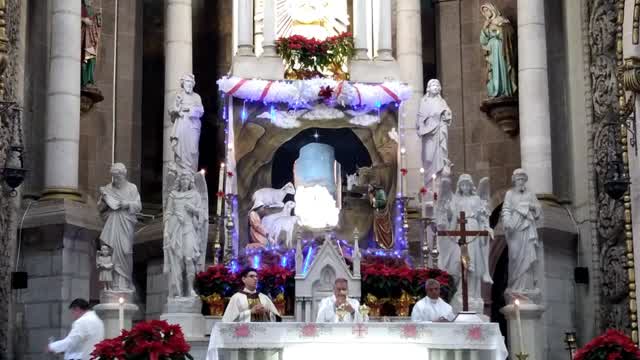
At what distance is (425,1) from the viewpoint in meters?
30.8

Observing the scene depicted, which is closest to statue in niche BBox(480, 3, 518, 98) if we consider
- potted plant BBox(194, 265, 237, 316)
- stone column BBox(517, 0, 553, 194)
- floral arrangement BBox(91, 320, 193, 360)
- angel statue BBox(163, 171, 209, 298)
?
stone column BBox(517, 0, 553, 194)

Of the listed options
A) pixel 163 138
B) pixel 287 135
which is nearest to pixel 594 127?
pixel 287 135

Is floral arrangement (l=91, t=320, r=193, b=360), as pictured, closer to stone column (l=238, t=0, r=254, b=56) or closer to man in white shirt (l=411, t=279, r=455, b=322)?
man in white shirt (l=411, t=279, r=455, b=322)

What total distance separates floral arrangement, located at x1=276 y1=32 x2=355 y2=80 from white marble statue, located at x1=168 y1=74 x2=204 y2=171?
216cm

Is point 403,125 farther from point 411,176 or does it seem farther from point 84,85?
point 84,85

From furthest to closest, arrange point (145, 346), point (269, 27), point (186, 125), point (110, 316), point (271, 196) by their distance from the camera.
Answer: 1. point (269, 27)
2. point (271, 196)
3. point (186, 125)
4. point (110, 316)
5. point (145, 346)

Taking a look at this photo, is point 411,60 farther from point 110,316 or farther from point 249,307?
point 249,307

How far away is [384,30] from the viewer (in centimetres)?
2730

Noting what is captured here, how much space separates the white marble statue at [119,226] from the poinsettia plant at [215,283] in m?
1.13

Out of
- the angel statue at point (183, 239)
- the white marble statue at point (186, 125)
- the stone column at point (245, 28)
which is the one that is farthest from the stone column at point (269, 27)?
the angel statue at point (183, 239)

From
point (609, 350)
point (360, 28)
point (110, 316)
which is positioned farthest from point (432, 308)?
point (360, 28)

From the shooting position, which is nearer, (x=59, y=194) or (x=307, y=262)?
(x=307, y=262)

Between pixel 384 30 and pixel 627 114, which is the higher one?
pixel 384 30

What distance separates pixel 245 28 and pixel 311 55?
1462 millimetres
